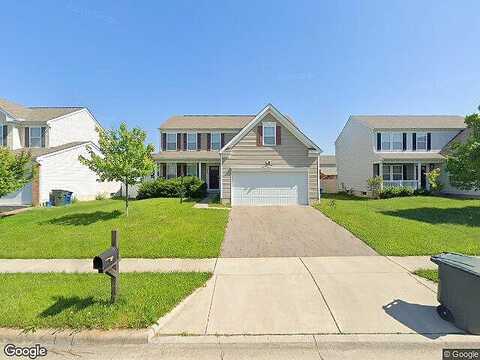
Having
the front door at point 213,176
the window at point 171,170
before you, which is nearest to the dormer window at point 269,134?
the front door at point 213,176

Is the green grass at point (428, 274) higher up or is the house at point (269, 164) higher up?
the house at point (269, 164)

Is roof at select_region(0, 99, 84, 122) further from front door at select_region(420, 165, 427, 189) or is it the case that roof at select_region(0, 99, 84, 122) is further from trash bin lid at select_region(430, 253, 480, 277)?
front door at select_region(420, 165, 427, 189)

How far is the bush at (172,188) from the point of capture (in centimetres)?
2139

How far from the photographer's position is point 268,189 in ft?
57.8

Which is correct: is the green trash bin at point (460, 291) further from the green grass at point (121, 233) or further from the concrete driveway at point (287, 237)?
the green grass at point (121, 233)

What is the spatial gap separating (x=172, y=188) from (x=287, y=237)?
537 inches

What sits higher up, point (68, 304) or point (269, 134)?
point (269, 134)

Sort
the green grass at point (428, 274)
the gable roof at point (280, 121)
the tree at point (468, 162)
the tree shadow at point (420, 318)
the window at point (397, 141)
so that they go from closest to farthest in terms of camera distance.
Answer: the tree shadow at point (420, 318) → the green grass at point (428, 274) → the tree at point (468, 162) → the gable roof at point (280, 121) → the window at point (397, 141)

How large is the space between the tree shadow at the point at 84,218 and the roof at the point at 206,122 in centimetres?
1461

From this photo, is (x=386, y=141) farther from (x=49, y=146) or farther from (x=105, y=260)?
(x=49, y=146)

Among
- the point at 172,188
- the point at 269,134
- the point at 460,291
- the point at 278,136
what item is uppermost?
the point at 269,134

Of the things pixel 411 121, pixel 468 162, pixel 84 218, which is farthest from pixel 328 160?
pixel 84 218

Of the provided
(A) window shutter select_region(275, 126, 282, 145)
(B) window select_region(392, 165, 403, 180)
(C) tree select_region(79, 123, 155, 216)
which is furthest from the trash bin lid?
(B) window select_region(392, 165, 403, 180)

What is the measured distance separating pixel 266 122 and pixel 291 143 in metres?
2.15
